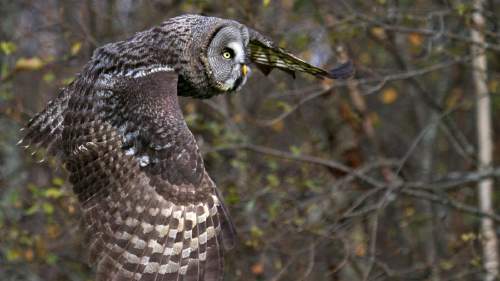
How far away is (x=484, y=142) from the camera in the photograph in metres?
8.83

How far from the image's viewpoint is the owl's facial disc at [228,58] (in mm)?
6125

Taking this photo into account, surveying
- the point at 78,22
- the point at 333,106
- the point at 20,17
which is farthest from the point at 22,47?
the point at 333,106

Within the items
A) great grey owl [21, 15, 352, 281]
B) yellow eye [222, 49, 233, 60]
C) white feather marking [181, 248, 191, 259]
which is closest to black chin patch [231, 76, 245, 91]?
yellow eye [222, 49, 233, 60]

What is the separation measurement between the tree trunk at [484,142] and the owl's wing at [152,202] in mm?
2401

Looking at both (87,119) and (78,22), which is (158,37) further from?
(78,22)

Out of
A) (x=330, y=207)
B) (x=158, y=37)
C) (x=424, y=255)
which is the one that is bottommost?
(x=424, y=255)

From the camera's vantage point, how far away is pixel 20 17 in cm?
1016

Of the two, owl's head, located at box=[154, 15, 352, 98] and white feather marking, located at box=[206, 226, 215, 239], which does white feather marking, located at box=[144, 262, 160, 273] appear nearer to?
white feather marking, located at box=[206, 226, 215, 239]

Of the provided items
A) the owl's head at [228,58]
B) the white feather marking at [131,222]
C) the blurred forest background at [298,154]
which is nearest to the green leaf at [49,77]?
the blurred forest background at [298,154]

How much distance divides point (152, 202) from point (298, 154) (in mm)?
2322

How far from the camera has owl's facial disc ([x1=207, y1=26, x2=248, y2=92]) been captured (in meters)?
6.12

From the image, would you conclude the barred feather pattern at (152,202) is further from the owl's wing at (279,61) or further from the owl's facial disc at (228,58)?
the owl's wing at (279,61)

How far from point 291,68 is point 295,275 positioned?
5.44ft

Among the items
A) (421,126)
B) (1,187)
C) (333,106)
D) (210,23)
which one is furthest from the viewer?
(421,126)
